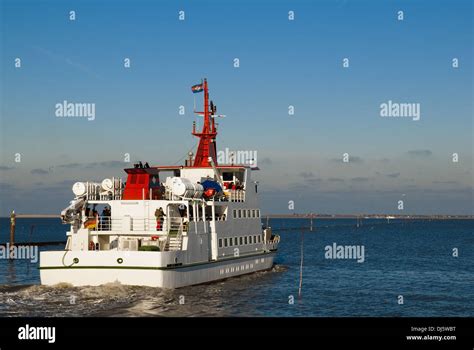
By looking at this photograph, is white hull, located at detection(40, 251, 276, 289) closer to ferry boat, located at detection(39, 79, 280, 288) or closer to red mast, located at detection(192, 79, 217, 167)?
ferry boat, located at detection(39, 79, 280, 288)

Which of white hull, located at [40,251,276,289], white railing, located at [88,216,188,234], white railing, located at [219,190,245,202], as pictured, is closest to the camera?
white hull, located at [40,251,276,289]

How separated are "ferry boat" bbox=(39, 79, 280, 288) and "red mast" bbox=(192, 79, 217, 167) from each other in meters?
2.61

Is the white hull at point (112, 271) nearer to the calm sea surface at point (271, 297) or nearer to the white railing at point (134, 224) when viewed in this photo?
the calm sea surface at point (271, 297)

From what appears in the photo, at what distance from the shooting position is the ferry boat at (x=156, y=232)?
33719 millimetres

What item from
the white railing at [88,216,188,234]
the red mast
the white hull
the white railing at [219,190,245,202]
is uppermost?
the red mast

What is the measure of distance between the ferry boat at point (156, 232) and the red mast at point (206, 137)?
2.61m

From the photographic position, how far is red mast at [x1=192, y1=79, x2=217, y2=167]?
4941 cm

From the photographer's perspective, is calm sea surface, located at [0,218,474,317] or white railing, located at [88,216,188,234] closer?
calm sea surface, located at [0,218,474,317]

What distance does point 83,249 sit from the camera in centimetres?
3712

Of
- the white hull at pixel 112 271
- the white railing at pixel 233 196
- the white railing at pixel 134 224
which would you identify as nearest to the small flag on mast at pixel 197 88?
the white railing at pixel 233 196

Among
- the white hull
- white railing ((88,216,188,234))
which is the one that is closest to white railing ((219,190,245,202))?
white railing ((88,216,188,234))
